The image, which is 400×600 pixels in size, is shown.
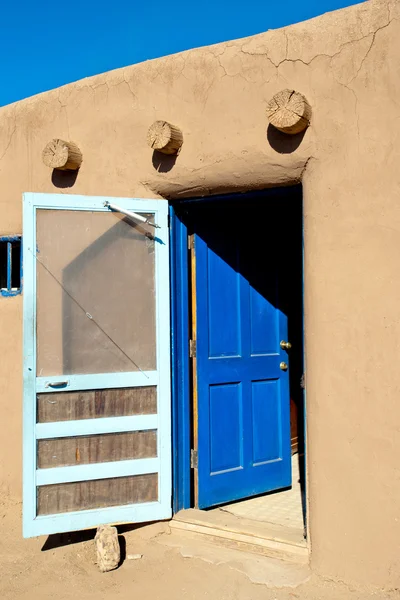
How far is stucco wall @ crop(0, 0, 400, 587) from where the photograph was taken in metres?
3.57

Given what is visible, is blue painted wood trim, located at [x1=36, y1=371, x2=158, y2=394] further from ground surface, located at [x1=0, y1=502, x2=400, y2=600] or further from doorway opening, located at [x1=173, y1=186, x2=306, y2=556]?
ground surface, located at [x1=0, y1=502, x2=400, y2=600]

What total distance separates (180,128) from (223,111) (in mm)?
351

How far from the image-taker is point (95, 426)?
421cm

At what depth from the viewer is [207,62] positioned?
4.29 metres

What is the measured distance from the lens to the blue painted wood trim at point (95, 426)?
13.5ft

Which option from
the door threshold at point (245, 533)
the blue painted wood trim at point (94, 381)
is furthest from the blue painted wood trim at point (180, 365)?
the blue painted wood trim at point (94, 381)

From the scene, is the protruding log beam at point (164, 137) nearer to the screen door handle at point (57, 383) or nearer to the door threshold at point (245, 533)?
the screen door handle at point (57, 383)

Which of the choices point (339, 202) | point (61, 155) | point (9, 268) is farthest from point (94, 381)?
point (339, 202)

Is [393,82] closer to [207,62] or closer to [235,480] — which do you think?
[207,62]

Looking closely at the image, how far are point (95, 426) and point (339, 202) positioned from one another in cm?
218

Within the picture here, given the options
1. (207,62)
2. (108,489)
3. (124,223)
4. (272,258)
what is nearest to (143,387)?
(108,489)

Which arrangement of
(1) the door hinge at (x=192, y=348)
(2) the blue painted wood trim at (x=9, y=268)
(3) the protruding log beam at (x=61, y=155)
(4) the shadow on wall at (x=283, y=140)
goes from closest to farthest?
(4) the shadow on wall at (x=283, y=140) → (3) the protruding log beam at (x=61, y=155) → (1) the door hinge at (x=192, y=348) → (2) the blue painted wood trim at (x=9, y=268)

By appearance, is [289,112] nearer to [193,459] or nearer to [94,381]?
[94,381]

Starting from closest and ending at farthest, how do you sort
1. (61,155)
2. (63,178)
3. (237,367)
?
(61,155), (63,178), (237,367)
